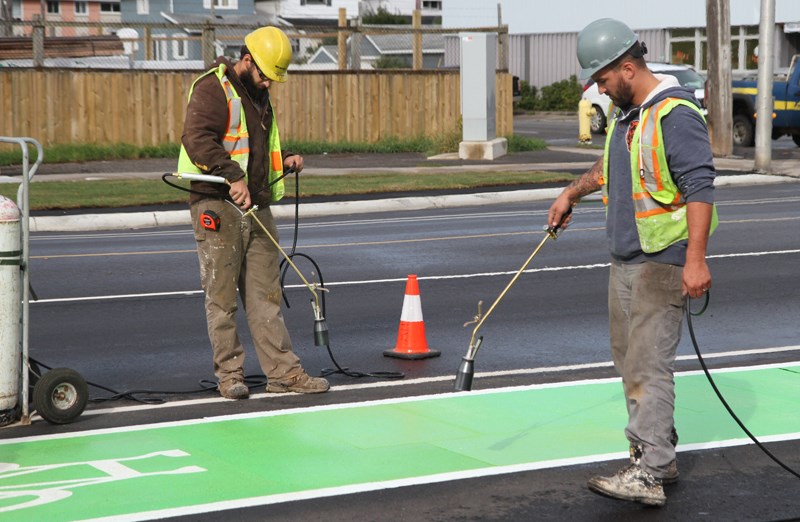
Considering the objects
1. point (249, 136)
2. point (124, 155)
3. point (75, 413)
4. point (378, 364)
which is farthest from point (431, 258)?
point (124, 155)

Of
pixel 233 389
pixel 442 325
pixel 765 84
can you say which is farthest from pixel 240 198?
pixel 765 84

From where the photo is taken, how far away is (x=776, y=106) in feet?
100

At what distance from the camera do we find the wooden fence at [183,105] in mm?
27875

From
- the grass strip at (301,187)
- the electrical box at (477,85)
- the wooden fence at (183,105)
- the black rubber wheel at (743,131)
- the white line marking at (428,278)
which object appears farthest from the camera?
the black rubber wheel at (743,131)

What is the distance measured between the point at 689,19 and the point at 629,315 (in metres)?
51.0

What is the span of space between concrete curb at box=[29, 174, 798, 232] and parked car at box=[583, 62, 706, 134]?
11.0 m

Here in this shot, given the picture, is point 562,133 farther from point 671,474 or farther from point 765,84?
point 671,474

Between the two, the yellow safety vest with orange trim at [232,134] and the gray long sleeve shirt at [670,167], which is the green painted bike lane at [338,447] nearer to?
the gray long sleeve shirt at [670,167]

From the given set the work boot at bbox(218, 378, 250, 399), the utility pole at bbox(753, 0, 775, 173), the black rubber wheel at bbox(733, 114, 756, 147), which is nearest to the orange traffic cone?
the work boot at bbox(218, 378, 250, 399)

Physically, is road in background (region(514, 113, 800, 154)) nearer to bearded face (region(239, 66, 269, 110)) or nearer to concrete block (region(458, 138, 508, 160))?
concrete block (region(458, 138, 508, 160))

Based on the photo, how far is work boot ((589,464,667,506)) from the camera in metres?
5.62

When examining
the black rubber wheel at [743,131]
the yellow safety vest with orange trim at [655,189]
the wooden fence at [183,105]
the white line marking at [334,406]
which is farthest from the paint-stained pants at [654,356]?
the black rubber wheel at [743,131]

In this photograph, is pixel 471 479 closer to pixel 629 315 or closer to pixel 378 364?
pixel 629 315

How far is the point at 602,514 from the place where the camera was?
5562 millimetres
